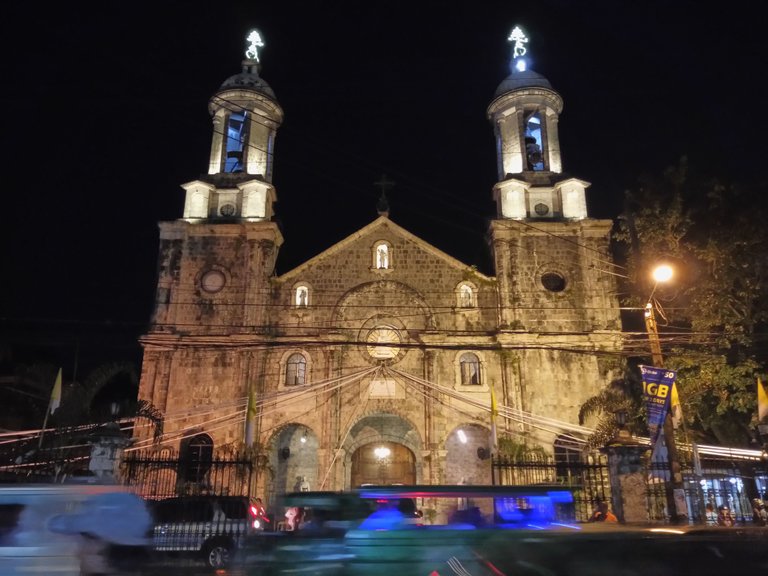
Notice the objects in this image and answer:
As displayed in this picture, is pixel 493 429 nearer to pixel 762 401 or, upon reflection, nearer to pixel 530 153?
pixel 762 401

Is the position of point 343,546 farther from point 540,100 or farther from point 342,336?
point 540,100

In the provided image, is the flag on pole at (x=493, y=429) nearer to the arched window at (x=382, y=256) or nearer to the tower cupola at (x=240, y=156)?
the arched window at (x=382, y=256)

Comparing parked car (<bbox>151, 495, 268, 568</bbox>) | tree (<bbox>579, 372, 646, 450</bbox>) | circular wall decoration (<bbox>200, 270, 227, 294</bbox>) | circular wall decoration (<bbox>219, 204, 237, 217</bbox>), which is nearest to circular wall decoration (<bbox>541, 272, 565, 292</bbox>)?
tree (<bbox>579, 372, 646, 450</bbox>)

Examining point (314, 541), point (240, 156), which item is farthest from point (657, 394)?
point (240, 156)

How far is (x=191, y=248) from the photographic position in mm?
24062

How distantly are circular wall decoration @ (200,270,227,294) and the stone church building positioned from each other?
0.05m

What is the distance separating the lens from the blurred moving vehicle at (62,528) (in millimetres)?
6324

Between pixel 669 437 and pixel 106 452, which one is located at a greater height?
pixel 669 437

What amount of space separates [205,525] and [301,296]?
12527 mm

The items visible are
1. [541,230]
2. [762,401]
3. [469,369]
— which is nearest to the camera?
[762,401]

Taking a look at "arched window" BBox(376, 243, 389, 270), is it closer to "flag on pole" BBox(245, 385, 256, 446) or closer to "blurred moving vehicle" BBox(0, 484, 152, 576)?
"flag on pole" BBox(245, 385, 256, 446)

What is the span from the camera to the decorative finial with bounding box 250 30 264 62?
2859cm

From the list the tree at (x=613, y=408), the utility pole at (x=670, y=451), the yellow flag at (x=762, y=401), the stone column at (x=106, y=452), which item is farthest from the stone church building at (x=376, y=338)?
the utility pole at (x=670, y=451)

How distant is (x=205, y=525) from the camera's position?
11914 mm
